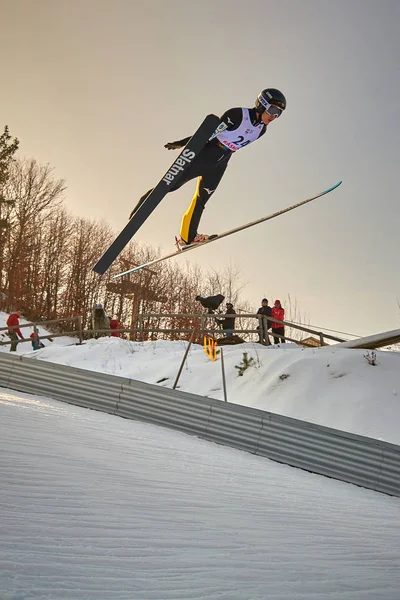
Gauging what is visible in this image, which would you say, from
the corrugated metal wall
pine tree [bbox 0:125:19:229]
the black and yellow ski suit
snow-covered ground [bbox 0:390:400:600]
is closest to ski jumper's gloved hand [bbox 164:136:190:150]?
the black and yellow ski suit

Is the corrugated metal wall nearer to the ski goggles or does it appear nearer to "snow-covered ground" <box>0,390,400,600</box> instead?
"snow-covered ground" <box>0,390,400,600</box>

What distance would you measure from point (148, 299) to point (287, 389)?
23851 mm

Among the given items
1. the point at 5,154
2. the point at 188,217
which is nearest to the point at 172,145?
the point at 188,217

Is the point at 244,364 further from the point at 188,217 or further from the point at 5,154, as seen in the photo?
the point at 5,154

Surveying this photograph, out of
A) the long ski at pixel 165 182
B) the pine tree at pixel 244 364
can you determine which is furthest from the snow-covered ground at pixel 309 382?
the long ski at pixel 165 182

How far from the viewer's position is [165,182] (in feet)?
22.4

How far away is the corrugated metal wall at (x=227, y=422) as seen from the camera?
6.07 m

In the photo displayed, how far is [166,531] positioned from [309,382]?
7638 millimetres

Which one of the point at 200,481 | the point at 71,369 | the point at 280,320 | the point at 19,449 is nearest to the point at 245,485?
the point at 200,481

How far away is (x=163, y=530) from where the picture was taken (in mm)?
2354

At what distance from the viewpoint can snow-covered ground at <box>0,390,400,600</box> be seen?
5.56 ft

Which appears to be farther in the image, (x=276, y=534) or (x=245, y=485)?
(x=245, y=485)

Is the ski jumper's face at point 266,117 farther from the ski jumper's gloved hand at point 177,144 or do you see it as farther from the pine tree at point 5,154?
the pine tree at point 5,154

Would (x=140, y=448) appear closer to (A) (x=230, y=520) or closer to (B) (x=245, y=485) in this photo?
(B) (x=245, y=485)
